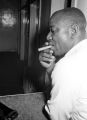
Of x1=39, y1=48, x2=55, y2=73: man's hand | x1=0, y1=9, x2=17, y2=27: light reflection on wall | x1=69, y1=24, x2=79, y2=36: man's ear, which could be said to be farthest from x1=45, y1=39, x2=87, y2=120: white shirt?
x1=0, y1=9, x2=17, y2=27: light reflection on wall

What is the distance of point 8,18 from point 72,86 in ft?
15.9

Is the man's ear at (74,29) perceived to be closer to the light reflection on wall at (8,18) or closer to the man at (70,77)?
the man at (70,77)

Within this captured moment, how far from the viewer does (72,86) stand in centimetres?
57

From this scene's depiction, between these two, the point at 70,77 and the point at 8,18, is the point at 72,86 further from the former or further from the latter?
the point at 8,18

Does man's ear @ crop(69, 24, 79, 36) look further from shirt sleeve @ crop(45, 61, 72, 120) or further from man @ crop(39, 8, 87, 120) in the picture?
shirt sleeve @ crop(45, 61, 72, 120)

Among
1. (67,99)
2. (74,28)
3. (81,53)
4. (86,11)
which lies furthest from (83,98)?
(86,11)

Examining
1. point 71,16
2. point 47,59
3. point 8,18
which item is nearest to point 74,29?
point 71,16

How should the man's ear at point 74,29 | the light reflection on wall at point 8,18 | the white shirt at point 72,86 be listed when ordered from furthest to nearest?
the light reflection on wall at point 8,18
the man's ear at point 74,29
the white shirt at point 72,86

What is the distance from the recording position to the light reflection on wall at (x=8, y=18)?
5.04 meters

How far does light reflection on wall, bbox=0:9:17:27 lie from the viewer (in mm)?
5043

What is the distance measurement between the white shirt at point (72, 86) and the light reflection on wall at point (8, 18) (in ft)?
15.4

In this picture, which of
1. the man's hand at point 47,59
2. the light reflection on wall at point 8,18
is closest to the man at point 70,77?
the man's hand at point 47,59

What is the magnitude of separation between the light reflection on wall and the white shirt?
15.4 ft

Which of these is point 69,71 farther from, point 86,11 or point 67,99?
point 86,11
